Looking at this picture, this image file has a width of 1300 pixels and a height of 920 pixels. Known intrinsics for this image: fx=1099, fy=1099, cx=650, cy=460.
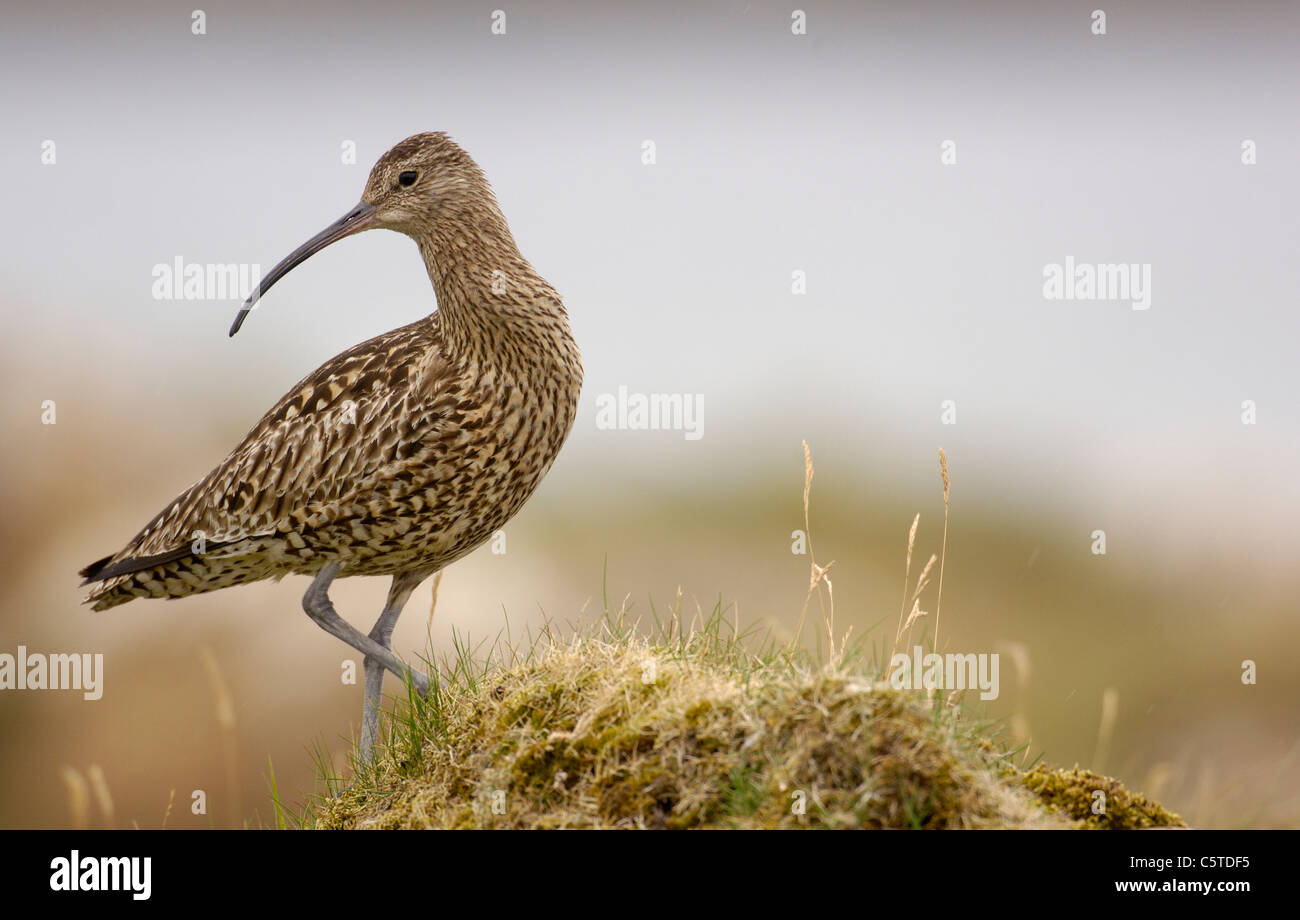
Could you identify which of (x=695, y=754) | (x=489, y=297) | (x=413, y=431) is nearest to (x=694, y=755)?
(x=695, y=754)

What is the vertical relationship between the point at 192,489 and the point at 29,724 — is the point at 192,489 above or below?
above

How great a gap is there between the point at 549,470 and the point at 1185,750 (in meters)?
10.3

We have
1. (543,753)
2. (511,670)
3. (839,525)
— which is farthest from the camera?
(839,525)

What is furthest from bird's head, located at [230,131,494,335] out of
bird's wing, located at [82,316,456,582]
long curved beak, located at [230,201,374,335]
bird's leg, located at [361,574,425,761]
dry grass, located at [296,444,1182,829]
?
dry grass, located at [296,444,1182,829]

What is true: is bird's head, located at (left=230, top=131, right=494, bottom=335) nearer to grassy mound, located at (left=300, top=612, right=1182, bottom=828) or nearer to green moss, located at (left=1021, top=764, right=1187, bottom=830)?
grassy mound, located at (left=300, top=612, right=1182, bottom=828)

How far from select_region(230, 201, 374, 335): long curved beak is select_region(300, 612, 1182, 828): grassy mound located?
2999 mm

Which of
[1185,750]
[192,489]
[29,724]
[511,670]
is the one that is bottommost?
[1185,750]

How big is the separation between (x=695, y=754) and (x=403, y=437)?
2.97 m

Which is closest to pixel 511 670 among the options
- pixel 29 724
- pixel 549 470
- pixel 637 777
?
pixel 637 777

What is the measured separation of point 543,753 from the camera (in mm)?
4871

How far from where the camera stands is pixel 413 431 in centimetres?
655

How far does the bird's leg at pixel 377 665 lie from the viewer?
6.45 meters
